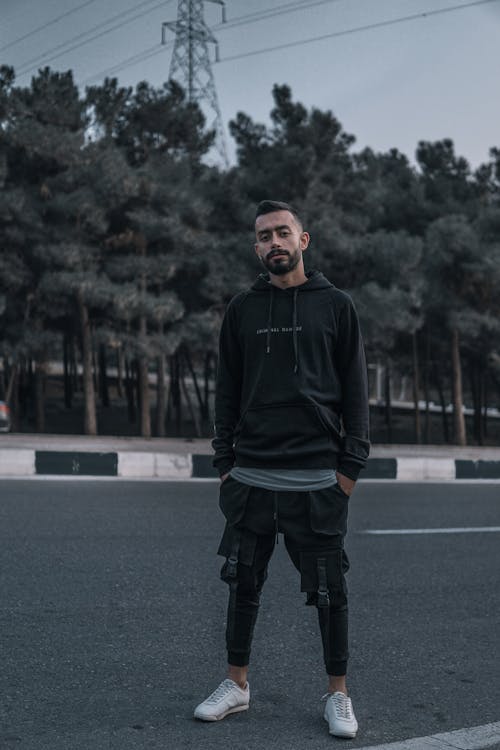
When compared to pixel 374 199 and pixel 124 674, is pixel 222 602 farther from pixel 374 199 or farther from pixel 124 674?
pixel 374 199

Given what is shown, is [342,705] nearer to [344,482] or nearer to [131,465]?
[344,482]

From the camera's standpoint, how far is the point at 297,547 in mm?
3443

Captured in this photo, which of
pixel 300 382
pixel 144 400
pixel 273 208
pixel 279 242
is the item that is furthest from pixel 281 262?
pixel 144 400

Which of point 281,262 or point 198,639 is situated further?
point 198,639

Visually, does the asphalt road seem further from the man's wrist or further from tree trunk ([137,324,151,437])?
tree trunk ([137,324,151,437])

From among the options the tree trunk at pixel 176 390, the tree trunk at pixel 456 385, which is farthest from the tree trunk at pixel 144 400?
the tree trunk at pixel 456 385

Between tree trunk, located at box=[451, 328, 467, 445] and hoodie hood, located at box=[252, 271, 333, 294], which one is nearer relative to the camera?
hoodie hood, located at box=[252, 271, 333, 294]

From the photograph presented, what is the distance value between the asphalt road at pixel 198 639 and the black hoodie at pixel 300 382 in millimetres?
939

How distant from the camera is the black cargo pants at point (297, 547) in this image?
3396 millimetres

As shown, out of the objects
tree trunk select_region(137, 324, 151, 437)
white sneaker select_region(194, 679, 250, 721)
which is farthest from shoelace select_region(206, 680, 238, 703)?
tree trunk select_region(137, 324, 151, 437)

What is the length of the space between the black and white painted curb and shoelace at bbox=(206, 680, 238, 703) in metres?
8.82

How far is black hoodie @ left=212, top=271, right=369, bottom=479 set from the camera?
3.43m

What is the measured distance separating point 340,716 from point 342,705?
0.18 feet

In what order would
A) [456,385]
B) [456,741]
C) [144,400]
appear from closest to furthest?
[456,741], [144,400], [456,385]
